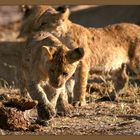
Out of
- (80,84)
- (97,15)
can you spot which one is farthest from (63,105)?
(97,15)

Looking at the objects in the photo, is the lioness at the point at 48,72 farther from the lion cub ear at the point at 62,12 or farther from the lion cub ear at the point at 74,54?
the lion cub ear at the point at 62,12

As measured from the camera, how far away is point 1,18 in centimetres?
909

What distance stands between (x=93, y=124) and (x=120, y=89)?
135 centimetres

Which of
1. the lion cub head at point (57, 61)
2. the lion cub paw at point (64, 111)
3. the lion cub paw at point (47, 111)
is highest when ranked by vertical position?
the lion cub head at point (57, 61)

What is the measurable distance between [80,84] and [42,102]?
3.85ft

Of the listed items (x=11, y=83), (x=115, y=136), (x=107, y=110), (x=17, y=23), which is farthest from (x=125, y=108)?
(x=17, y=23)

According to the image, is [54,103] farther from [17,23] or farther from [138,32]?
[17,23]

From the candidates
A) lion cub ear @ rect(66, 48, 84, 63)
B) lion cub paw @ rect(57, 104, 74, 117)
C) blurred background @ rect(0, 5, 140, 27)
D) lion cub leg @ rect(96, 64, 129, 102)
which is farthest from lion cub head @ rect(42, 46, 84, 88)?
blurred background @ rect(0, 5, 140, 27)

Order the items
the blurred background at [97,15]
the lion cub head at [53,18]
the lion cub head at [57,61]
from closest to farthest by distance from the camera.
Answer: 1. the lion cub head at [57,61]
2. the lion cub head at [53,18]
3. the blurred background at [97,15]

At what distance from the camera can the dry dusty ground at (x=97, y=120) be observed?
245 inches

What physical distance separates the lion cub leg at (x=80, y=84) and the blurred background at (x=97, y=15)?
4.05 feet

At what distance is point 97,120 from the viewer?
21.3ft

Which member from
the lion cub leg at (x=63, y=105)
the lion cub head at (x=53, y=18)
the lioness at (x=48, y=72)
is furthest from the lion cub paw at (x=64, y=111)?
the lion cub head at (x=53, y=18)

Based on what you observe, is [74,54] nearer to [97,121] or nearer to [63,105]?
[63,105]
